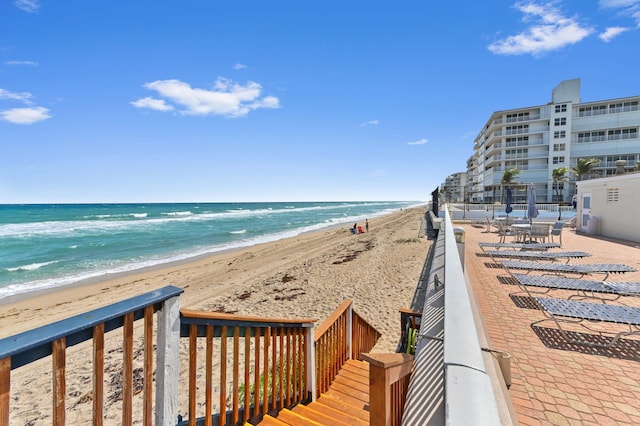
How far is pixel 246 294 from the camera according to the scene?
35.3 ft

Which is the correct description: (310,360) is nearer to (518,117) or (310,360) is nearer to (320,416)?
(320,416)

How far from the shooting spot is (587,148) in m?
43.1

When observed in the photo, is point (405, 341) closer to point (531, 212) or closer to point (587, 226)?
point (531, 212)

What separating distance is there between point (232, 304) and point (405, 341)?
20.9 feet

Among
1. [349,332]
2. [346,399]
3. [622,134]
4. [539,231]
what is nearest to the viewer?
[346,399]

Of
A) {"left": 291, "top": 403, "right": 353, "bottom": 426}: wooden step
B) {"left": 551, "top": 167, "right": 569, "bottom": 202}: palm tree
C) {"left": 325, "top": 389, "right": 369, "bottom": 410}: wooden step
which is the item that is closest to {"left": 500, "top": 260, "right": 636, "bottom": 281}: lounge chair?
{"left": 325, "top": 389, "right": 369, "bottom": 410}: wooden step

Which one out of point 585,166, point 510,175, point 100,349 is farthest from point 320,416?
point 585,166

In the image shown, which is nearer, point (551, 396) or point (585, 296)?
point (551, 396)

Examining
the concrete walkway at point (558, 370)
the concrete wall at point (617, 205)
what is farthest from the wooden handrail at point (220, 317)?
the concrete wall at point (617, 205)

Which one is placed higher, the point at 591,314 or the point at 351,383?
the point at 591,314

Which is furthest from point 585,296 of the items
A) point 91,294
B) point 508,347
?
point 91,294

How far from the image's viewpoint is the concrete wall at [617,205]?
11398 millimetres

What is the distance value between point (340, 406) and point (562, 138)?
53326 mm

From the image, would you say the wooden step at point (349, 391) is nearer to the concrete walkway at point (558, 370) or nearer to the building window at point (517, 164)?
the concrete walkway at point (558, 370)
